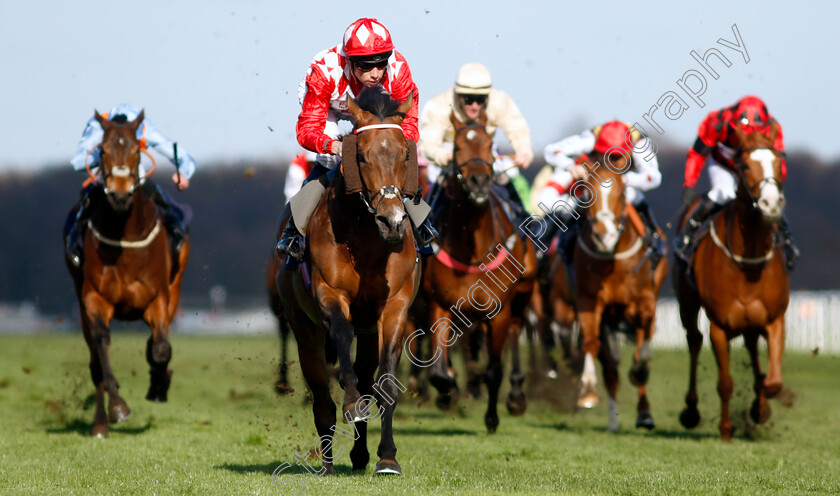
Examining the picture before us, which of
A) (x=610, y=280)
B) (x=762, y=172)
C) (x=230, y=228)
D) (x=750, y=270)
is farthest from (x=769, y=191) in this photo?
(x=230, y=228)

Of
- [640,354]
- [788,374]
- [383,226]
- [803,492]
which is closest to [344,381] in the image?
[383,226]

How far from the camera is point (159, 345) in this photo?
921 cm

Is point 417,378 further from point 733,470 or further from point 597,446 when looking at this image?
point 733,470

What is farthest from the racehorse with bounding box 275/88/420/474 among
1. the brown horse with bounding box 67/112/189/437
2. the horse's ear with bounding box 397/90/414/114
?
the brown horse with bounding box 67/112/189/437

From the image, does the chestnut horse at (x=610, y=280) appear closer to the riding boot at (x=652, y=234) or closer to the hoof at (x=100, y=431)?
the riding boot at (x=652, y=234)

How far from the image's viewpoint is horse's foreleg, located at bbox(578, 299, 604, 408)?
Answer: 10.3m

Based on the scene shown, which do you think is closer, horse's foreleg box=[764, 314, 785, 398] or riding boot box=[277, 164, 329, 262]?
riding boot box=[277, 164, 329, 262]

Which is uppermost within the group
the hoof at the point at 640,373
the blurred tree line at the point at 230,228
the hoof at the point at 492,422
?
the hoof at the point at 640,373

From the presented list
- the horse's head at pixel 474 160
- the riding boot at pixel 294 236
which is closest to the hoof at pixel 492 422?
the horse's head at pixel 474 160

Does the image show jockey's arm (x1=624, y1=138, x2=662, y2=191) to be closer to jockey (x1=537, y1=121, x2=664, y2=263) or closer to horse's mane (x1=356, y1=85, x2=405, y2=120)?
jockey (x1=537, y1=121, x2=664, y2=263)

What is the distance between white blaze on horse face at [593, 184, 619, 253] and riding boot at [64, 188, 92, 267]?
4.53 m

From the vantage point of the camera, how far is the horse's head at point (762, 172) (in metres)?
8.30

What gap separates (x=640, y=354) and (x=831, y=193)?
165ft

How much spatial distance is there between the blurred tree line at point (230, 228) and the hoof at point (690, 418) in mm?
31871
